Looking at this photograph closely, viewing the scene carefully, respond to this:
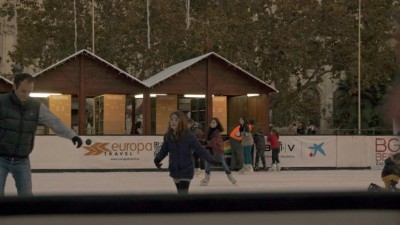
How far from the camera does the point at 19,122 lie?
555cm

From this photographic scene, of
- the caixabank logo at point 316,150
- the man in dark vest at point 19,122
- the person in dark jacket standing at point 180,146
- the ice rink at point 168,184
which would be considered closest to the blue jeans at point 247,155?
the ice rink at point 168,184

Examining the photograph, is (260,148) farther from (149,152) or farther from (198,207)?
(198,207)

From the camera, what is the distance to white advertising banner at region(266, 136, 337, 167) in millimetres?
26266

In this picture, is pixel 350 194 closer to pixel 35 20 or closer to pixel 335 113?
pixel 35 20

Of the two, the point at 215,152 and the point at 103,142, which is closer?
the point at 215,152

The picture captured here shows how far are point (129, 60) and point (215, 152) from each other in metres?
25.7

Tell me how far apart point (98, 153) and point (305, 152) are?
6.92 meters

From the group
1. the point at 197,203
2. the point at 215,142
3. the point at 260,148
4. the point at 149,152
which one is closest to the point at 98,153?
the point at 149,152

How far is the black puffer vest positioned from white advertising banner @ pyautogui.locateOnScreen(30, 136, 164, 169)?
60.0 ft

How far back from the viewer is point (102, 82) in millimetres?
27594

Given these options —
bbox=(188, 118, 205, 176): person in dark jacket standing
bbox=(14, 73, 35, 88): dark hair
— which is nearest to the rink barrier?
bbox=(14, 73, 35, 88): dark hair

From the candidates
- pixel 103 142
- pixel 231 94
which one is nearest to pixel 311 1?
pixel 231 94

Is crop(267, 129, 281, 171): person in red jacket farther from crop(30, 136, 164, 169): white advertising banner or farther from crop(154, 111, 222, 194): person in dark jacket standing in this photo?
crop(154, 111, 222, 194): person in dark jacket standing

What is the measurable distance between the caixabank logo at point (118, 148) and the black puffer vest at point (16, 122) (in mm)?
18920
